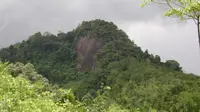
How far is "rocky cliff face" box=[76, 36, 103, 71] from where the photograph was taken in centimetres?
7281

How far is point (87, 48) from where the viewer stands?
78000 mm

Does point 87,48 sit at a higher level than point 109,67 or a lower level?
higher

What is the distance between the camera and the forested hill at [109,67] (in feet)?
150

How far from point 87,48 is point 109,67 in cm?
1854

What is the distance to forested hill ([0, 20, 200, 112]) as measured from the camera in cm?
4561

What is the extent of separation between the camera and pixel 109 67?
199ft

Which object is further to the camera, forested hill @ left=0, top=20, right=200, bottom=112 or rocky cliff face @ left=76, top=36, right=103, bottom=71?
rocky cliff face @ left=76, top=36, right=103, bottom=71

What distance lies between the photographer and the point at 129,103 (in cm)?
4362

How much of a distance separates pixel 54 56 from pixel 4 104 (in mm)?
64479

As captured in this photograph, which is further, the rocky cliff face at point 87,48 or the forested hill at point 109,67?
the rocky cliff face at point 87,48

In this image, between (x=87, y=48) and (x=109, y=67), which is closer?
(x=109, y=67)

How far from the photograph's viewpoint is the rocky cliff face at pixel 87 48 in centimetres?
7281

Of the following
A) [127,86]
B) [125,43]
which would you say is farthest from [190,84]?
[125,43]

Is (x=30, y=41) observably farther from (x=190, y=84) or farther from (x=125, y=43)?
(x=190, y=84)
